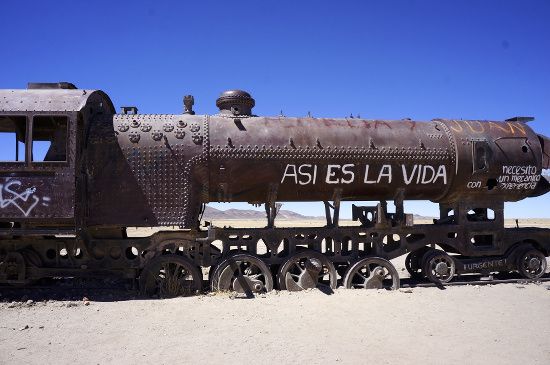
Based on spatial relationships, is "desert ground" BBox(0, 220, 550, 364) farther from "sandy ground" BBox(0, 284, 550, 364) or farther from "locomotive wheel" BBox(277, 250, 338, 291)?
"locomotive wheel" BBox(277, 250, 338, 291)

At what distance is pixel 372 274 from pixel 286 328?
120 inches

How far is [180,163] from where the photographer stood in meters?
8.01

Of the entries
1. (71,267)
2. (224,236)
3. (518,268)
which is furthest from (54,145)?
(518,268)

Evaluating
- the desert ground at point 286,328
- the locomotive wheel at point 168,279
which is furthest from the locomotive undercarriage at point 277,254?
the desert ground at point 286,328

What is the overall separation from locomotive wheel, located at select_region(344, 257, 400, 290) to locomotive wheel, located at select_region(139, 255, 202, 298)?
3142 millimetres

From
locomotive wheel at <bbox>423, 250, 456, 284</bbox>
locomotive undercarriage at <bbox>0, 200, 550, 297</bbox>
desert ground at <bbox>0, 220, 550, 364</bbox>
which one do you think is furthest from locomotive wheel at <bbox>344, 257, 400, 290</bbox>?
locomotive wheel at <bbox>423, 250, 456, 284</bbox>

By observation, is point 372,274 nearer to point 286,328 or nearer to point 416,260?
point 416,260

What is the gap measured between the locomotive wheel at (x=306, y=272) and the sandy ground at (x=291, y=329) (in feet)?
1.07

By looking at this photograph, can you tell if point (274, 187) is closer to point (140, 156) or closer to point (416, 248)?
point (140, 156)

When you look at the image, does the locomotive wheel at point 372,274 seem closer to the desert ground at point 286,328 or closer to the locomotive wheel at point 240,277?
the desert ground at point 286,328

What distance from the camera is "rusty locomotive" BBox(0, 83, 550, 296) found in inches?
297

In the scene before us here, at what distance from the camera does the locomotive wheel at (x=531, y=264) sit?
9289 millimetres

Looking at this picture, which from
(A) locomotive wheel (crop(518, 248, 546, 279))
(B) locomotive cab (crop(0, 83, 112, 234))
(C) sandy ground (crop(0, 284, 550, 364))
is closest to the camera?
(C) sandy ground (crop(0, 284, 550, 364))

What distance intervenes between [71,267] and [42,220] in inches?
46.2
